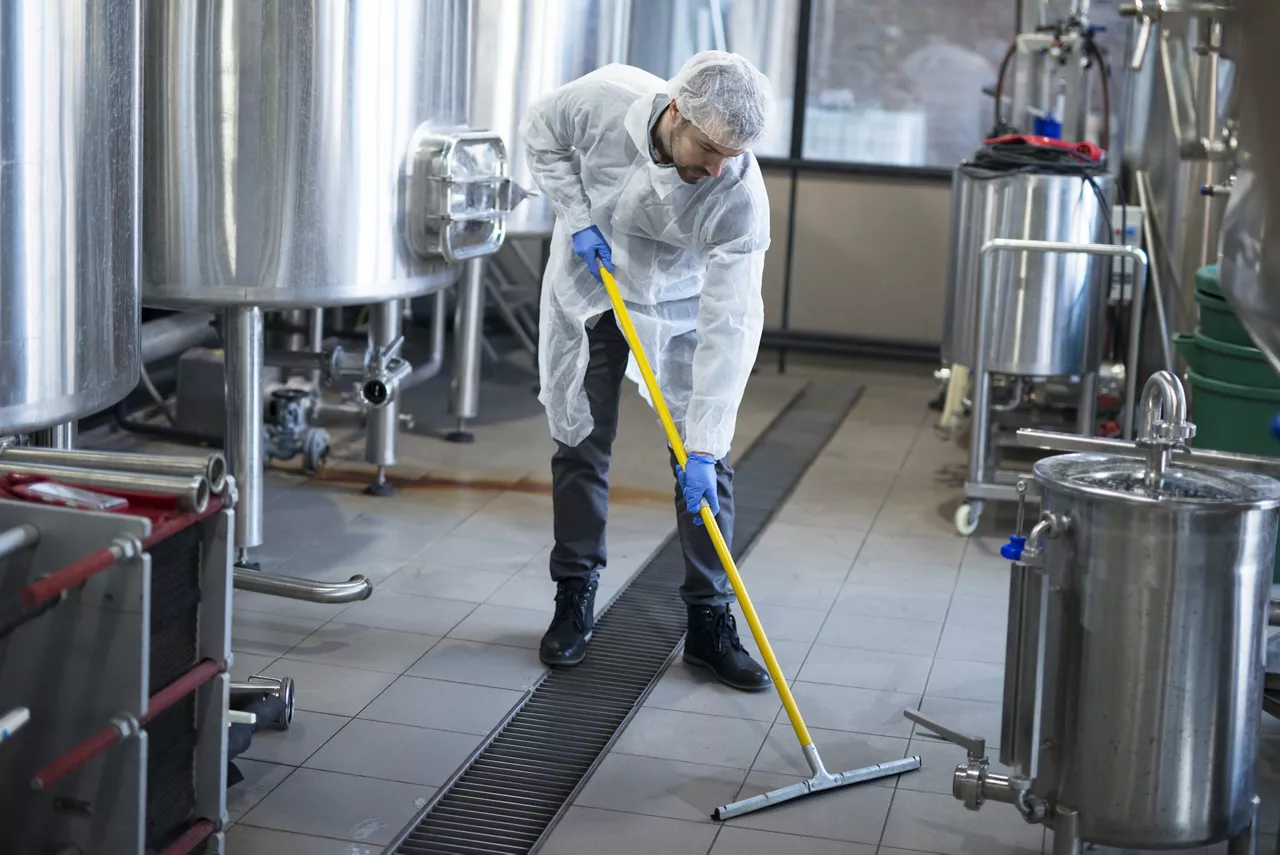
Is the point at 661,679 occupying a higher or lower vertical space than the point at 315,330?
lower

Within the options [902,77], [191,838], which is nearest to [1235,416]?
[191,838]

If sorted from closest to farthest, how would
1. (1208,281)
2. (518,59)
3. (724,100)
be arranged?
(724,100), (1208,281), (518,59)

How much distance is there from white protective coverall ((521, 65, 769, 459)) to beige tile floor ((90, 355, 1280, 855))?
50 centimetres

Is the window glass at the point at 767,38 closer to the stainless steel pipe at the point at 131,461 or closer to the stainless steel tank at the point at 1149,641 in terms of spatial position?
the stainless steel tank at the point at 1149,641

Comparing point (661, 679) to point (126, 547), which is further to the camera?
point (661, 679)

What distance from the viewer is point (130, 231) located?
7.29ft

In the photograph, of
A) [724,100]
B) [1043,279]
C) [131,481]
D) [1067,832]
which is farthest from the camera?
[1043,279]

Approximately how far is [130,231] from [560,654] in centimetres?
112

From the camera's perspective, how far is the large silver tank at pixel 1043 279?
3.70 metres

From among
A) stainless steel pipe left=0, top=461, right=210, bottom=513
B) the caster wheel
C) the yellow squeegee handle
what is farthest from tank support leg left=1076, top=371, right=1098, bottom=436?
stainless steel pipe left=0, top=461, right=210, bottom=513

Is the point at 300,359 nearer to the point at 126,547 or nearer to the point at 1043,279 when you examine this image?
the point at 1043,279

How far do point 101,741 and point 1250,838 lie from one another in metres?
1.49

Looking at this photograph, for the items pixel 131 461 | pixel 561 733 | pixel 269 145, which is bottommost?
pixel 561 733

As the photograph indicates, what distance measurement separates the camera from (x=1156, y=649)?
186cm
